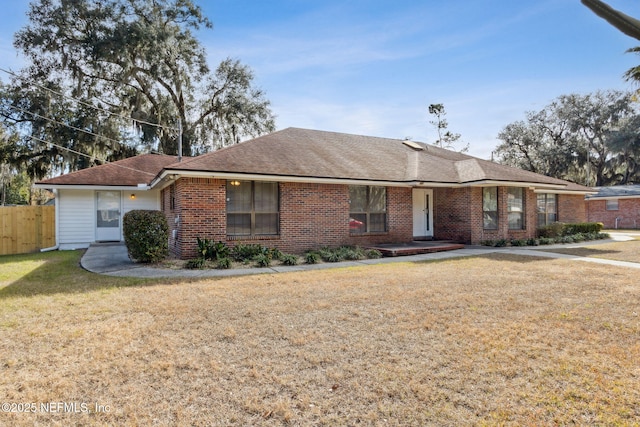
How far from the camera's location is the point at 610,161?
3691 cm

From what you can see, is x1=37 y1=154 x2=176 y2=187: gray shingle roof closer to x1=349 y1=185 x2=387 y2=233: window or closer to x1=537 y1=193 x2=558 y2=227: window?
x1=349 y1=185 x2=387 y2=233: window

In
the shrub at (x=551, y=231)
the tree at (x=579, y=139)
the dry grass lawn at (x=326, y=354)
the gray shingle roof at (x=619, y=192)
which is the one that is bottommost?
the dry grass lawn at (x=326, y=354)

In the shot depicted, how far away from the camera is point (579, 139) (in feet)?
122

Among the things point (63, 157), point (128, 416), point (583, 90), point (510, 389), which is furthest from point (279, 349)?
point (583, 90)

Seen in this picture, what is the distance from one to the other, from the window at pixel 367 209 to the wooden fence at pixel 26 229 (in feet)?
41.5

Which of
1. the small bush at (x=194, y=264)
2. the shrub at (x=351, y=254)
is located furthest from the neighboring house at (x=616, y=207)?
the small bush at (x=194, y=264)

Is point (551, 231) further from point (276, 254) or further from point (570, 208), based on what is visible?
point (276, 254)

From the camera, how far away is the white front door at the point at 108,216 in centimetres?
1598

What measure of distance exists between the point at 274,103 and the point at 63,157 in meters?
14.5

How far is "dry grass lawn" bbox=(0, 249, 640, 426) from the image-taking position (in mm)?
2980

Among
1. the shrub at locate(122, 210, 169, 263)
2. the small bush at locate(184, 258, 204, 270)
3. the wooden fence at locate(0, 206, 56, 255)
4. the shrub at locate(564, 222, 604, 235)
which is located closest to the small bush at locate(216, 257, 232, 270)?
the small bush at locate(184, 258, 204, 270)

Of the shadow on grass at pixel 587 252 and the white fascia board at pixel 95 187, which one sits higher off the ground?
the white fascia board at pixel 95 187

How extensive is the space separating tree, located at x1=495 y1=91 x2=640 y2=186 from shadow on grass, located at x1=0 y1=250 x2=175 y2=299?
40.6 meters

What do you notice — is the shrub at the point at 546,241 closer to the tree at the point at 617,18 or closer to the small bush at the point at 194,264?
the small bush at the point at 194,264
